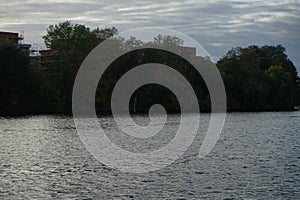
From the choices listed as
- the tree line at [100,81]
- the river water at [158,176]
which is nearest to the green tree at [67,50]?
the tree line at [100,81]

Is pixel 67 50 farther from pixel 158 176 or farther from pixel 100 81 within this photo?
pixel 158 176

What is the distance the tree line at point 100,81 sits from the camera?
8506 cm

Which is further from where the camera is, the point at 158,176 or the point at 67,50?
the point at 67,50

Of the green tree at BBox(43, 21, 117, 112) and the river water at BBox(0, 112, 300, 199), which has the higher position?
the green tree at BBox(43, 21, 117, 112)

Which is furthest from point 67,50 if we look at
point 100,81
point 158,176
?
point 158,176

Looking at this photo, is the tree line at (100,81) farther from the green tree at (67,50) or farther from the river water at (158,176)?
the river water at (158,176)

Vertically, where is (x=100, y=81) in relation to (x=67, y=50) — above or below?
below

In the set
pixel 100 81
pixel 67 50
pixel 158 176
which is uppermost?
pixel 67 50

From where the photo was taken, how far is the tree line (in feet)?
279

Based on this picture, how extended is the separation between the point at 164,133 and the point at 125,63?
49909 mm

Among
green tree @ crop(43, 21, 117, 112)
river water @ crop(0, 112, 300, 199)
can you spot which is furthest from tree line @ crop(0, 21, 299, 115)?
river water @ crop(0, 112, 300, 199)

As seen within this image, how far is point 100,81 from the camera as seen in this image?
91.4 m

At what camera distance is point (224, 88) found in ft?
365

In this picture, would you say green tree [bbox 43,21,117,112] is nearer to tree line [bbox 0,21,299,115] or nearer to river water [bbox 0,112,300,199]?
tree line [bbox 0,21,299,115]
